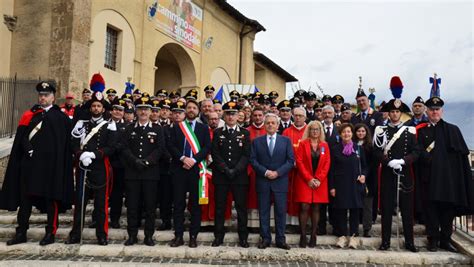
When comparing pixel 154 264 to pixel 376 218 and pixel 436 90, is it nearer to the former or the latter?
pixel 376 218

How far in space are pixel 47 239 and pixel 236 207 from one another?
2.90 m

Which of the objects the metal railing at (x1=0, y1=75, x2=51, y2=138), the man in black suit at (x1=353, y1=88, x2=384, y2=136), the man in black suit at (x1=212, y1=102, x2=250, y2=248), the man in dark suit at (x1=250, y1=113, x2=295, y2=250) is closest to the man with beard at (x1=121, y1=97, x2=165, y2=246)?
the man in black suit at (x1=212, y1=102, x2=250, y2=248)

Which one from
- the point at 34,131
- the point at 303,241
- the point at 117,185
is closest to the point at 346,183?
the point at 303,241

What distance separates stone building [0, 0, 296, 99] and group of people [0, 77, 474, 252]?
20.8ft

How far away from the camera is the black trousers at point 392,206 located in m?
6.10

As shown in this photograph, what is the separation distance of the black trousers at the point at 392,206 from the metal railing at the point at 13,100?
9396mm

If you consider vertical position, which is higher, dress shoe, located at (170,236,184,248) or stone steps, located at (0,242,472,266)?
dress shoe, located at (170,236,184,248)

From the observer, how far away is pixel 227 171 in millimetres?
6027

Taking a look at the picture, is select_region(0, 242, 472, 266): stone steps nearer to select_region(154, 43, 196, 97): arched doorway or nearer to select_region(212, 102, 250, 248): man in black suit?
select_region(212, 102, 250, 248): man in black suit

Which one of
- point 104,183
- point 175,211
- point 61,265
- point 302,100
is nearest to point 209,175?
point 175,211

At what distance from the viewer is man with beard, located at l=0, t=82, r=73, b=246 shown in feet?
19.6

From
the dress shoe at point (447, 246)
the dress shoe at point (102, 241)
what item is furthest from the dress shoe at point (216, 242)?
the dress shoe at point (447, 246)

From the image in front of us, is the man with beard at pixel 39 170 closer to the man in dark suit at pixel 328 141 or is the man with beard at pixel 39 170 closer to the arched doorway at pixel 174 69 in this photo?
the man in dark suit at pixel 328 141

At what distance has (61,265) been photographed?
5.34 meters
